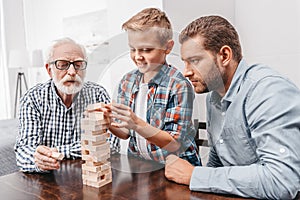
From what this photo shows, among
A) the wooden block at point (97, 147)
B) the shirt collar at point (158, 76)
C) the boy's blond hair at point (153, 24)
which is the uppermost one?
the boy's blond hair at point (153, 24)

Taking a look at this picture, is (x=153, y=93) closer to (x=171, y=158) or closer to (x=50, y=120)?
(x=171, y=158)

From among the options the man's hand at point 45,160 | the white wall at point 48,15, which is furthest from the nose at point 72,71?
the white wall at point 48,15

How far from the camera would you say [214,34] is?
0.87m

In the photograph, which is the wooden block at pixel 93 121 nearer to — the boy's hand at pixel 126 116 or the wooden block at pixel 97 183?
the boy's hand at pixel 126 116

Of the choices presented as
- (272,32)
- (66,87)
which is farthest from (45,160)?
(272,32)

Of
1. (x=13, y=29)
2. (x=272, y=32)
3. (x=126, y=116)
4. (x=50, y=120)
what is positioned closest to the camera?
(x=126, y=116)

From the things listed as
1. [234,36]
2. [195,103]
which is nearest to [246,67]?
[234,36]

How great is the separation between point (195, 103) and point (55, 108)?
0.70m

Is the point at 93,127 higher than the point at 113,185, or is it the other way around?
the point at 93,127

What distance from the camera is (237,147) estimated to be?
893 millimetres

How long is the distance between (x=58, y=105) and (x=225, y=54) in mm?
772

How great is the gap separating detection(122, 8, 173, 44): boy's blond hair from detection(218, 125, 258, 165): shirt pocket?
0.35 meters

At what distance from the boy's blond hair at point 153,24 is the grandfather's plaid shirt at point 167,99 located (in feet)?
0.29

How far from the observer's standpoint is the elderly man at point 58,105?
1.11 meters
